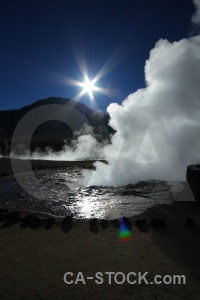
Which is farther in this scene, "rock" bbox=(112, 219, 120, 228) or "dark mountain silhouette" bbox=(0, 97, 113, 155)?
"dark mountain silhouette" bbox=(0, 97, 113, 155)

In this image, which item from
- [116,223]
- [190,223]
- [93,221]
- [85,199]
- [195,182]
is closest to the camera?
[190,223]

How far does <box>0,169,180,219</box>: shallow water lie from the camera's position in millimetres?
7785

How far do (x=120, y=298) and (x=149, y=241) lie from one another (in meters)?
2.10

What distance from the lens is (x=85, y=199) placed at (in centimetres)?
914

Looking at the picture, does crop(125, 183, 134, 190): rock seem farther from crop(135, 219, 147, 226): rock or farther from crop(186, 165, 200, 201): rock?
crop(135, 219, 147, 226): rock

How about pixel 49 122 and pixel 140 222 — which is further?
pixel 49 122

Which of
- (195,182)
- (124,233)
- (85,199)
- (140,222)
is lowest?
Result: (124,233)

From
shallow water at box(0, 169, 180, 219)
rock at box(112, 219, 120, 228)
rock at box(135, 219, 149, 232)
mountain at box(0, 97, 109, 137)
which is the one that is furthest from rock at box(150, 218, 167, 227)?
mountain at box(0, 97, 109, 137)

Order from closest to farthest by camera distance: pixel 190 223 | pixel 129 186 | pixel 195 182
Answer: pixel 190 223
pixel 195 182
pixel 129 186

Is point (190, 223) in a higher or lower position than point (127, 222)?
lower

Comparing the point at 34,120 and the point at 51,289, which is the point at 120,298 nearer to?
the point at 51,289

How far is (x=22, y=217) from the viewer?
7.15 metres

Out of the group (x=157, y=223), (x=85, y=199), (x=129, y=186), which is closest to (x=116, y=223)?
(x=157, y=223)

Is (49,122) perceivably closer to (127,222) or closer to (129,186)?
(129,186)
